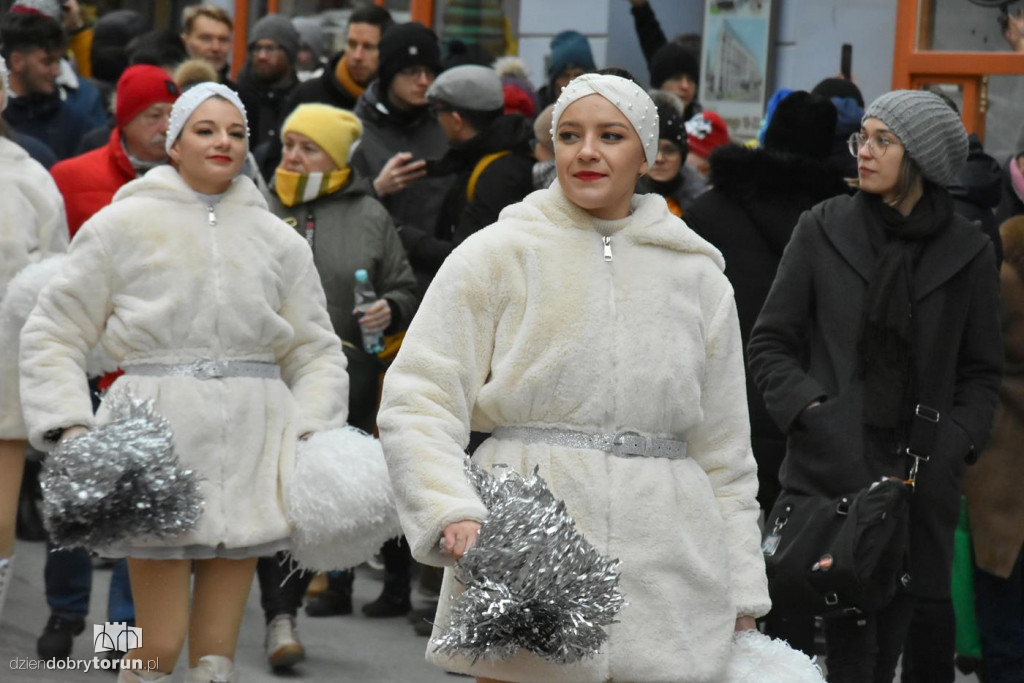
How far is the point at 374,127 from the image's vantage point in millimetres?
9297

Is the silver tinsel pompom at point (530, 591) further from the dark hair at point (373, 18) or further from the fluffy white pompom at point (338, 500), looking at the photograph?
the dark hair at point (373, 18)

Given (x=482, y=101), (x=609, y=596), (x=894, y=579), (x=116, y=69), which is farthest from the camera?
(x=116, y=69)

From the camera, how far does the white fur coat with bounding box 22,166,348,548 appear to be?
5.55 metres

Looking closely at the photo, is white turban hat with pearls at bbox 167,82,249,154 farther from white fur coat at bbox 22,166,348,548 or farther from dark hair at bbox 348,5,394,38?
dark hair at bbox 348,5,394,38

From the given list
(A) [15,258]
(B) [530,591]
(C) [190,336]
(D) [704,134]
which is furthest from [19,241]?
(D) [704,134]

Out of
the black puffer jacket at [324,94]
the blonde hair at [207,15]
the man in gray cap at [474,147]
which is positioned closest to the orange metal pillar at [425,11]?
the blonde hair at [207,15]

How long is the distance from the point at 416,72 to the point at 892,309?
4.28 metres

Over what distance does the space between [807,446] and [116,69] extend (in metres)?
7.78

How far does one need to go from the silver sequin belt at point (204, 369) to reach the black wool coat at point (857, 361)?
1.63 meters

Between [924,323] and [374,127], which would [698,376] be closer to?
[924,323]

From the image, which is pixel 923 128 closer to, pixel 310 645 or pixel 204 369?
pixel 204 369

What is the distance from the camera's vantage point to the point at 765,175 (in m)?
6.92

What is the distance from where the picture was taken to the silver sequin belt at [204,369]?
222 inches

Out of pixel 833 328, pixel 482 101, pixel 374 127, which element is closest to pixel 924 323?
pixel 833 328
